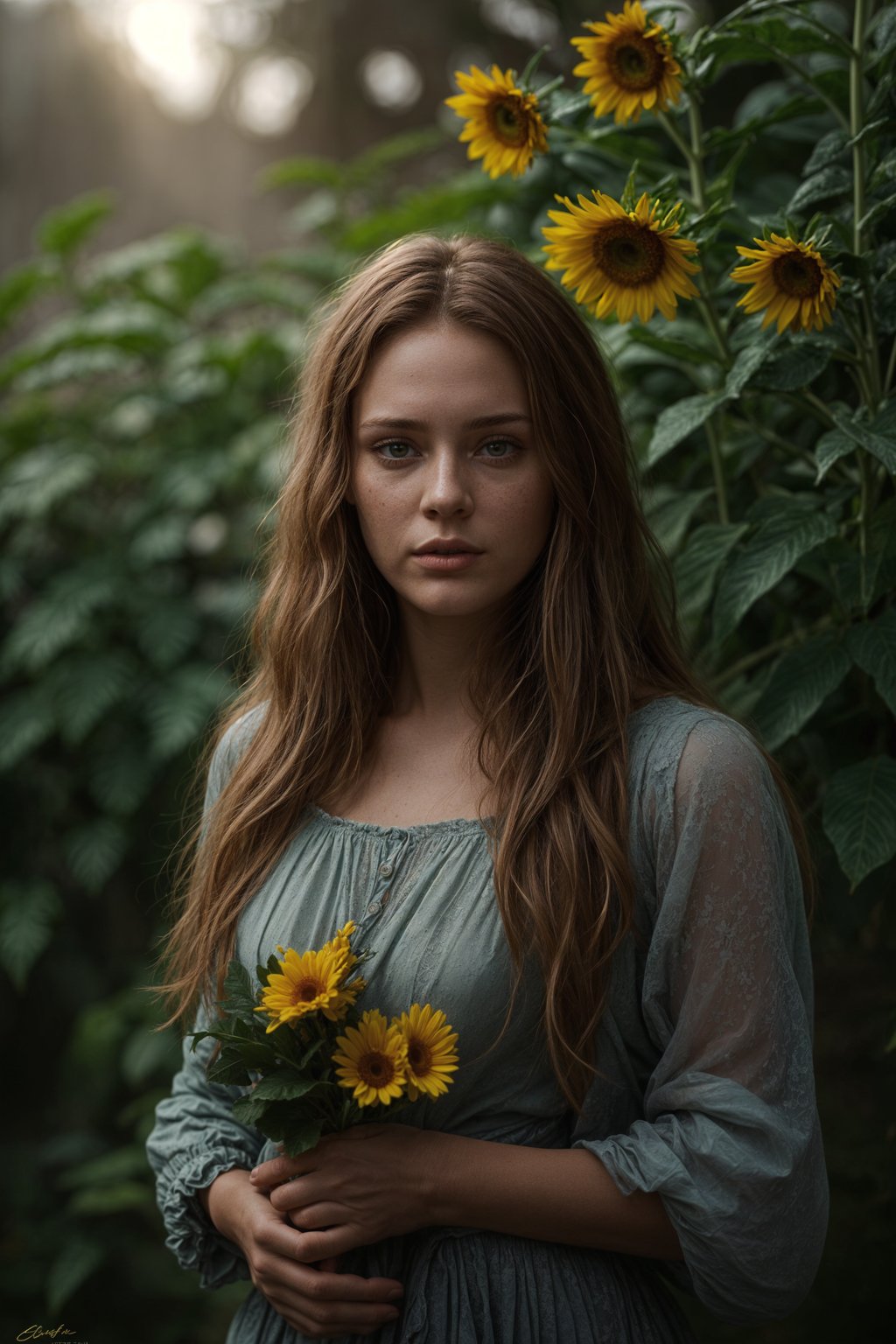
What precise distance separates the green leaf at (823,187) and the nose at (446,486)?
556mm

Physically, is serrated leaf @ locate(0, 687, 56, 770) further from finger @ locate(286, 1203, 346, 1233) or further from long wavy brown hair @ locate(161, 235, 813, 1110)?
finger @ locate(286, 1203, 346, 1233)

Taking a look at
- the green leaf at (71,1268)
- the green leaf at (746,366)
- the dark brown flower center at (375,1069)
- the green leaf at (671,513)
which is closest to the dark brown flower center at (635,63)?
the green leaf at (746,366)

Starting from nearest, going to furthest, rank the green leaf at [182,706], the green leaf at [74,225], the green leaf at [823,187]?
the green leaf at [823,187], the green leaf at [182,706], the green leaf at [74,225]

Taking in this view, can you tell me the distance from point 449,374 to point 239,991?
2.36 ft

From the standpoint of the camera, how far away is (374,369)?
56.3 inches

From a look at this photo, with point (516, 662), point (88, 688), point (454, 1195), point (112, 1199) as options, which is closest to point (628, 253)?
point (516, 662)

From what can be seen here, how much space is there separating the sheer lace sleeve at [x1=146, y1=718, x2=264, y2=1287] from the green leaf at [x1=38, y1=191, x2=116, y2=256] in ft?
7.63

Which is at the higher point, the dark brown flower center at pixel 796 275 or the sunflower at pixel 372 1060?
the dark brown flower center at pixel 796 275

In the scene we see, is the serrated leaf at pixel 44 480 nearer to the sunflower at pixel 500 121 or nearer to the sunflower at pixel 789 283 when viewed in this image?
the sunflower at pixel 500 121

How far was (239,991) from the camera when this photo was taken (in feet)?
4.23

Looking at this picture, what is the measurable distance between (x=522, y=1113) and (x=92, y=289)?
2666 millimetres

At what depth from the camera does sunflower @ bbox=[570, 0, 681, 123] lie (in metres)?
1.42

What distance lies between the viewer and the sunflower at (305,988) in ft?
3.90

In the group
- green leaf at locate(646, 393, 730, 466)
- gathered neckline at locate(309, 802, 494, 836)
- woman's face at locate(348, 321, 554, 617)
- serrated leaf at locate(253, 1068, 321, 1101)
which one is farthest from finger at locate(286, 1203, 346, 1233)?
green leaf at locate(646, 393, 730, 466)
